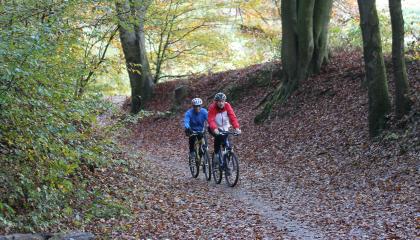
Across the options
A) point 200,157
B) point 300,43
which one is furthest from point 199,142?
point 300,43

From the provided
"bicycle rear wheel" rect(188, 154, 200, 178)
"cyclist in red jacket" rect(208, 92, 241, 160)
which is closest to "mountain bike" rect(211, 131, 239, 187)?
"cyclist in red jacket" rect(208, 92, 241, 160)

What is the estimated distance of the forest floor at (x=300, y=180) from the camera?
830cm

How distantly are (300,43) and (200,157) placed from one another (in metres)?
6.41

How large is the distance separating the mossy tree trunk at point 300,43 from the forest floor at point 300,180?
38 cm

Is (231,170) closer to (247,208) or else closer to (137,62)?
(247,208)

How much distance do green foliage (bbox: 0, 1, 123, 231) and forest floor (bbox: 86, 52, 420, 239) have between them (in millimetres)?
990

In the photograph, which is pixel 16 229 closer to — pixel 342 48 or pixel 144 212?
pixel 144 212

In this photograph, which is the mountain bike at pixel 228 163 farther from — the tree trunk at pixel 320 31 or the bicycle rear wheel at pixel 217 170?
the tree trunk at pixel 320 31

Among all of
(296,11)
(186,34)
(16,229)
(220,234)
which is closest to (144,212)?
(220,234)

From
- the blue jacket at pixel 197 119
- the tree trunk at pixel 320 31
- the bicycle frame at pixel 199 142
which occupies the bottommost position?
the bicycle frame at pixel 199 142

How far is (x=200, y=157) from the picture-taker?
1332cm

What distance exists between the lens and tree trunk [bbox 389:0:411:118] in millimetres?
11820

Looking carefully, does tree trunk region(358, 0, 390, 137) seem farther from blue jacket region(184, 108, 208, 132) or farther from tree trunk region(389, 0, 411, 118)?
blue jacket region(184, 108, 208, 132)

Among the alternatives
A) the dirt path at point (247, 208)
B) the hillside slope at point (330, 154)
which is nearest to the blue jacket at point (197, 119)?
the dirt path at point (247, 208)
